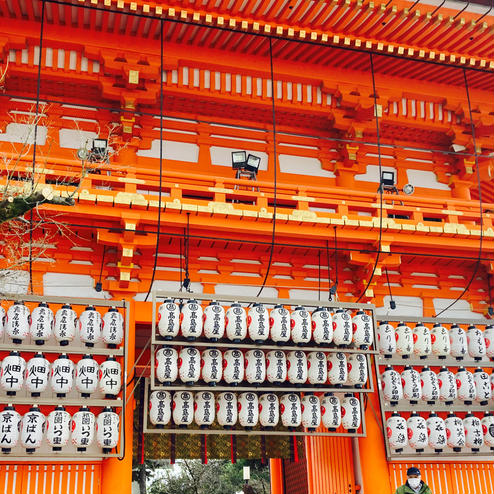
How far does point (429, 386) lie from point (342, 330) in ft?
5.16

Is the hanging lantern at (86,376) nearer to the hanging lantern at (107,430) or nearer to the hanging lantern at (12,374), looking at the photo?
the hanging lantern at (107,430)

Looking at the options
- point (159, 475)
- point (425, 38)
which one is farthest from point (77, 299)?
point (159, 475)

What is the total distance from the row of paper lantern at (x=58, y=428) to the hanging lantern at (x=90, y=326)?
83 centimetres

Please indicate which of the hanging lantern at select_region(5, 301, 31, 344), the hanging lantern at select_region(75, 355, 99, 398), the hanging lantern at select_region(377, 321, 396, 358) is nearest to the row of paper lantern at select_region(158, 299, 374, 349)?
the hanging lantern at select_region(377, 321, 396, 358)

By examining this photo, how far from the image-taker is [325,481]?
9.62 m

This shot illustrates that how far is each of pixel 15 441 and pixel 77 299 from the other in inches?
71.2

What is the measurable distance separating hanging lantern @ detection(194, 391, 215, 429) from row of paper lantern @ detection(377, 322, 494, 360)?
256cm

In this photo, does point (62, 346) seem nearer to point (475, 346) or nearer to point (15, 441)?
point (15, 441)

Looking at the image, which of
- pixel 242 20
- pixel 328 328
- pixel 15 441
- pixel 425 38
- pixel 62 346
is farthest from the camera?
pixel 425 38

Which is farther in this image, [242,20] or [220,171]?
[220,171]

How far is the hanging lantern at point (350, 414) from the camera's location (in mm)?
8641

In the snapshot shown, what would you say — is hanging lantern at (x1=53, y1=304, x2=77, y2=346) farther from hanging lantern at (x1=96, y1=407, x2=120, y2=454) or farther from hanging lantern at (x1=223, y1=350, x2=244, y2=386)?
hanging lantern at (x1=223, y1=350, x2=244, y2=386)

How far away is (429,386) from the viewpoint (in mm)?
9141

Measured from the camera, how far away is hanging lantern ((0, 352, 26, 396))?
7566 mm
